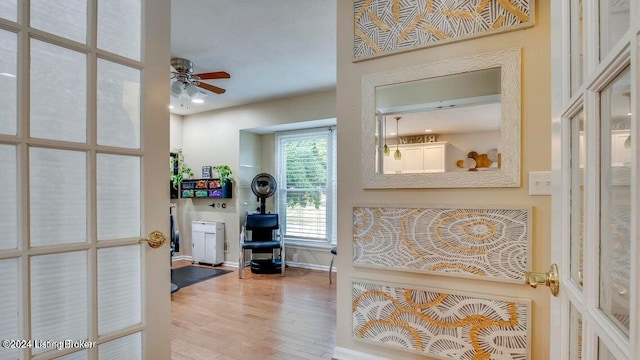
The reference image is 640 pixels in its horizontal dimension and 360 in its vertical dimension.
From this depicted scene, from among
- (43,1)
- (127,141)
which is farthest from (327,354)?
(43,1)

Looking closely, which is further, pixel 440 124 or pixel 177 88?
pixel 177 88

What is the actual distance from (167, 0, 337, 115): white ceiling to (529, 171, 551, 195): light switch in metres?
1.73

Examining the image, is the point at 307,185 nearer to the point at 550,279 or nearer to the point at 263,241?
the point at 263,241

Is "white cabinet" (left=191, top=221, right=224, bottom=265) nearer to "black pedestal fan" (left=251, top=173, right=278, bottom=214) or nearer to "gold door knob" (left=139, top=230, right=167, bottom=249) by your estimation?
"black pedestal fan" (left=251, top=173, right=278, bottom=214)

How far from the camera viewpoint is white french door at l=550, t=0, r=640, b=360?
0.46 metres

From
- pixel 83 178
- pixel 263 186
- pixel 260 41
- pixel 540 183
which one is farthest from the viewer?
pixel 263 186

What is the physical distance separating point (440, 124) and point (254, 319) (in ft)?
7.63

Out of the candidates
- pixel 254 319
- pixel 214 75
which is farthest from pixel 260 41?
pixel 254 319

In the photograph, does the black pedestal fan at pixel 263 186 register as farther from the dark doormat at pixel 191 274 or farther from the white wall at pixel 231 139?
the dark doormat at pixel 191 274

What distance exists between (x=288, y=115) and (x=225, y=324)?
2.95m

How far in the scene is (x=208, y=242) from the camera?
505 cm

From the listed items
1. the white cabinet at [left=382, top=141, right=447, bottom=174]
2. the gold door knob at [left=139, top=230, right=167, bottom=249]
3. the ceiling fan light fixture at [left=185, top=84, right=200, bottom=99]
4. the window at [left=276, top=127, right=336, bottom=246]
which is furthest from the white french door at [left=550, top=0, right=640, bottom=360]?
the window at [left=276, top=127, right=336, bottom=246]

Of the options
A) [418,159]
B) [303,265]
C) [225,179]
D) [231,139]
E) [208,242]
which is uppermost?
[231,139]

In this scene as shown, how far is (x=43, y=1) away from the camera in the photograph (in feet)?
3.12
